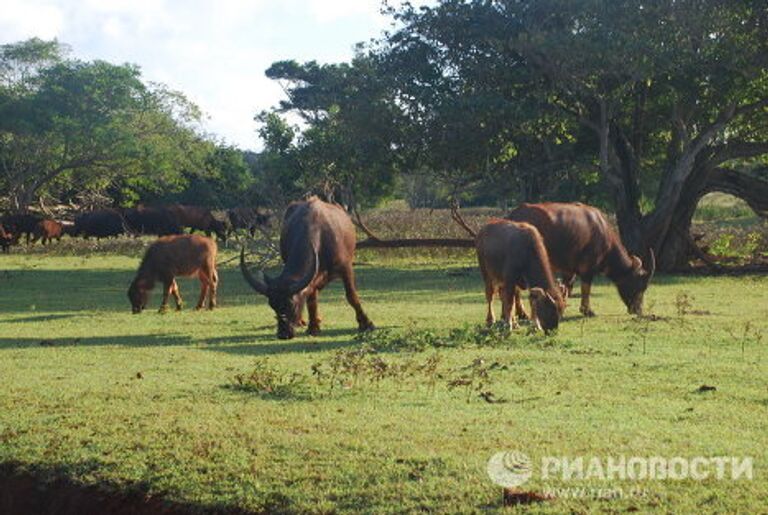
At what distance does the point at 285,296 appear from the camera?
14242 mm

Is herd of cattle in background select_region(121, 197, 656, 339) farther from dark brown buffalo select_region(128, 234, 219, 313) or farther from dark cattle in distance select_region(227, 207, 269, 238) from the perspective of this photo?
dark cattle in distance select_region(227, 207, 269, 238)

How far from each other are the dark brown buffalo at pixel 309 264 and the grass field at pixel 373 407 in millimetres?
442

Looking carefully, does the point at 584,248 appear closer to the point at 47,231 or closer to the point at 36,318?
the point at 36,318

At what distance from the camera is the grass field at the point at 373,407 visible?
7340mm

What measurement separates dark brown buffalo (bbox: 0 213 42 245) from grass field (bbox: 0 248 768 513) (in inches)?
1020

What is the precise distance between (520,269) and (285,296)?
10.5 feet

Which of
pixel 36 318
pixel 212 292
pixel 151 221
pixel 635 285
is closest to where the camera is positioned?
pixel 36 318

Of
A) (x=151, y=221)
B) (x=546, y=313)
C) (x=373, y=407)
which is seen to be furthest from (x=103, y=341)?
(x=151, y=221)

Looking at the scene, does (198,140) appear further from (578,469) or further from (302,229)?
(578,469)

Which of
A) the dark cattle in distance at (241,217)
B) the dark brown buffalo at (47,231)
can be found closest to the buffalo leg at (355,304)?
the dark cattle in distance at (241,217)

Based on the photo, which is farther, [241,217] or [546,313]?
[241,217]

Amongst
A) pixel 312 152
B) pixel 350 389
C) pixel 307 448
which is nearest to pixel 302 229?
pixel 350 389

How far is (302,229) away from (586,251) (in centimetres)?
530

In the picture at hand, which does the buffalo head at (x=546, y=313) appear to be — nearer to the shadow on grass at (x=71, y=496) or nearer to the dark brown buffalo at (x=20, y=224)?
the shadow on grass at (x=71, y=496)
